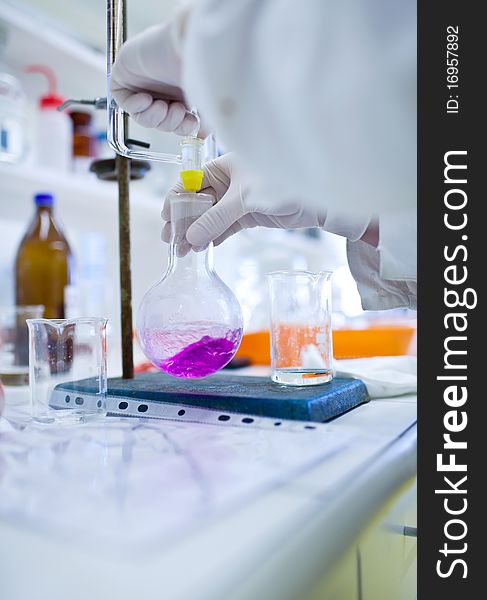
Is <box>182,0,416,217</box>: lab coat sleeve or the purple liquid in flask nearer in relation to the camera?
<box>182,0,416,217</box>: lab coat sleeve

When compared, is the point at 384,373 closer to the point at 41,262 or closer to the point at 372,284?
the point at 372,284

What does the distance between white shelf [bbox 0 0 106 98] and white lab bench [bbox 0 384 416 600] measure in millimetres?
1251

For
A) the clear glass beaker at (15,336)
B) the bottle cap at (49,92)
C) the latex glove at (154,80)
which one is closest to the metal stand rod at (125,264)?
the latex glove at (154,80)

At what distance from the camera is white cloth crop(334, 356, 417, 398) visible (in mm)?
835

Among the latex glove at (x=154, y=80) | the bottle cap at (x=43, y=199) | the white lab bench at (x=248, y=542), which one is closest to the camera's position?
the white lab bench at (x=248, y=542)

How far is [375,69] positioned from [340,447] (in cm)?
31

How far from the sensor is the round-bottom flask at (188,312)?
73 centimetres

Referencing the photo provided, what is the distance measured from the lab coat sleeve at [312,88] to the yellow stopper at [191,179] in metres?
0.30

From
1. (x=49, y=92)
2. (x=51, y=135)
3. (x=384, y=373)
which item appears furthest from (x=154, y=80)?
(x=49, y=92)

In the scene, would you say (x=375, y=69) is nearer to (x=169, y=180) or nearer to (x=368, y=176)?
(x=368, y=176)

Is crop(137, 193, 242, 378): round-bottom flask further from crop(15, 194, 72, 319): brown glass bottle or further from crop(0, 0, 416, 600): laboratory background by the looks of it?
crop(15, 194, 72, 319): brown glass bottle

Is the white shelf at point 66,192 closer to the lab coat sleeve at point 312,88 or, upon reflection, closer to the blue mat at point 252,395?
the blue mat at point 252,395

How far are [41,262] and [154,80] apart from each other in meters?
0.90

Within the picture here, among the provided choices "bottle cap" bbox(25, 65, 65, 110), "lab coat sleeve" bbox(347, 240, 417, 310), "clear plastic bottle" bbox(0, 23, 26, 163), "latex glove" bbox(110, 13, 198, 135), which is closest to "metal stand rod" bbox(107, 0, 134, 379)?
"latex glove" bbox(110, 13, 198, 135)
